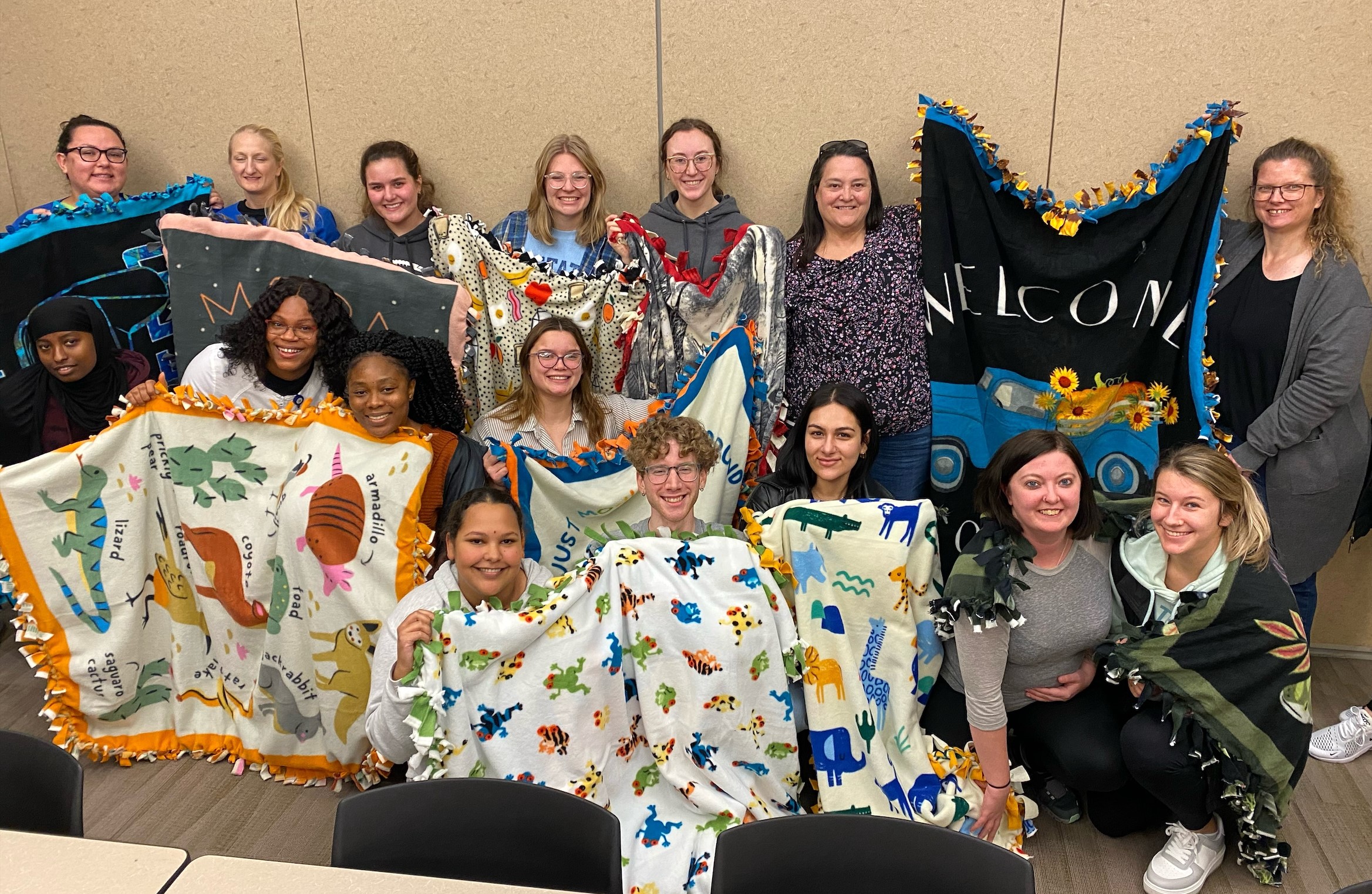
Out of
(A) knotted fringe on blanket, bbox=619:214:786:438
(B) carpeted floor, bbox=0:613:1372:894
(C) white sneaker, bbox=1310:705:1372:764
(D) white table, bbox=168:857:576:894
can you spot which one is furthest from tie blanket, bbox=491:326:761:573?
(C) white sneaker, bbox=1310:705:1372:764

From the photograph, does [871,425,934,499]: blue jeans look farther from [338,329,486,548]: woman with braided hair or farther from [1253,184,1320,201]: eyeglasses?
[338,329,486,548]: woman with braided hair

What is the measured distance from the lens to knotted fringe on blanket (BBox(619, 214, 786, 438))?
10.1 ft

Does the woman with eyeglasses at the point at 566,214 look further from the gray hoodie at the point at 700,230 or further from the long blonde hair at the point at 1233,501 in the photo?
the long blonde hair at the point at 1233,501

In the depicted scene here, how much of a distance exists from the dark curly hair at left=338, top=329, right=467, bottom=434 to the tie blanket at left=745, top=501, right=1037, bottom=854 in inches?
38.5

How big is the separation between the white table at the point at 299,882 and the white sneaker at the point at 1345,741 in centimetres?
255

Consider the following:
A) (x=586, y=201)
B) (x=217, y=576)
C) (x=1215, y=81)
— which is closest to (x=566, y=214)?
(x=586, y=201)

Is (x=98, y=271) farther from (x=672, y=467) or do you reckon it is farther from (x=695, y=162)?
(x=672, y=467)

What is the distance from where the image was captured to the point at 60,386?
10.2 feet

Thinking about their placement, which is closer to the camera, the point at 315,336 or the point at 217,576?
the point at 217,576

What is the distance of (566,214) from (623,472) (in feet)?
3.07

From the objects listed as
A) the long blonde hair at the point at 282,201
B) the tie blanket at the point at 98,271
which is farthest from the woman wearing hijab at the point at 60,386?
the long blonde hair at the point at 282,201

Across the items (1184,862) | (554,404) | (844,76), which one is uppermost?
(844,76)

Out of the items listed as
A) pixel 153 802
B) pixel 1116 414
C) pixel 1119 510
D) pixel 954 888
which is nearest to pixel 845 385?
pixel 1119 510

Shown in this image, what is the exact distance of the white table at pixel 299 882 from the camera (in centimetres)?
145
